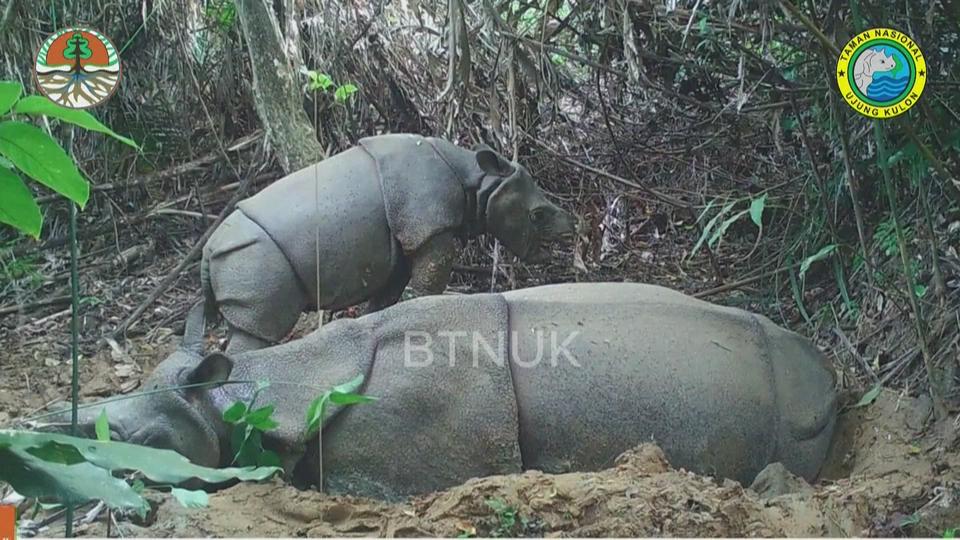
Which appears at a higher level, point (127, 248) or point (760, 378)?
point (127, 248)

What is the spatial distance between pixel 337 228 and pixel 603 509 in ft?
5.31

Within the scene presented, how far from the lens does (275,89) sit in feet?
10.4

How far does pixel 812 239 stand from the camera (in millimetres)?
3383

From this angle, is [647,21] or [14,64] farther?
[647,21]

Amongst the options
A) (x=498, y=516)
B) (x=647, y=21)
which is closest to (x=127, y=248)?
(x=498, y=516)

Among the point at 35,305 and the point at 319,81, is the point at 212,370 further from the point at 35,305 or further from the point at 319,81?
the point at 319,81

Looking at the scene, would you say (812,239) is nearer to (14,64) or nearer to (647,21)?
(647,21)

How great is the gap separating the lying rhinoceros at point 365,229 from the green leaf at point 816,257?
65 centimetres

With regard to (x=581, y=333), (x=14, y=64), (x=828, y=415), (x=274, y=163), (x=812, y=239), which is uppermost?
(x=14, y=64)

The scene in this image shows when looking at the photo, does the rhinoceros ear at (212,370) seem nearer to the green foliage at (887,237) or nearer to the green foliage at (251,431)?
the green foliage at (251,431)

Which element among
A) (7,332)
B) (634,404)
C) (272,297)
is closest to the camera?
(7,332)

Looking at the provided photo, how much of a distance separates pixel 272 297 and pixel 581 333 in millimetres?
976

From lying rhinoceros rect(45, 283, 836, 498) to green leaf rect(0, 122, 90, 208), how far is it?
5.61 feet

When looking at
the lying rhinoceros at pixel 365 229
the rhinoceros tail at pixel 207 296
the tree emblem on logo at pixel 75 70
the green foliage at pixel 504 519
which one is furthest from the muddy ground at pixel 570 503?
the tree emblem on logo at pixel 75 70
